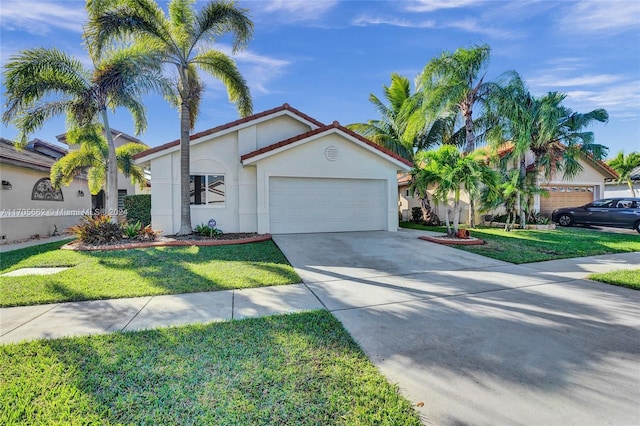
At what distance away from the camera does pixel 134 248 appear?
28.7 feet

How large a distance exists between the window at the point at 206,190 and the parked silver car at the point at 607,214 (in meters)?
18.7

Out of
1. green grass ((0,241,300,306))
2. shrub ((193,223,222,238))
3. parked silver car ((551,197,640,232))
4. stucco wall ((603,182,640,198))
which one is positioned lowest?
green grass ((0,241,300,306))

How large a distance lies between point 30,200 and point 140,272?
36.4ft

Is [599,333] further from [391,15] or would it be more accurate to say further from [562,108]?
[562,108]

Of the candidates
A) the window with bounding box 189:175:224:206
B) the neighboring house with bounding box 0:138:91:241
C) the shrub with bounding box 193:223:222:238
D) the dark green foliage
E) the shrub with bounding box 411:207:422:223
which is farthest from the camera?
the shrub with bounding box 411:207:422:223

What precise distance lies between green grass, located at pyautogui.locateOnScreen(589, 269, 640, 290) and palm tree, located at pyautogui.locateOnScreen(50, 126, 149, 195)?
54.1 ft

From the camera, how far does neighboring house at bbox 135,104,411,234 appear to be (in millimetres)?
11234

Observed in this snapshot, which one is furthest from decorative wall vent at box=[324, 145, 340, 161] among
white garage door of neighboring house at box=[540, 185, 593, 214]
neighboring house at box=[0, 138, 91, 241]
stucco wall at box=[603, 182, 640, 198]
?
stucco wall at box=[603, 182, 640, 198]

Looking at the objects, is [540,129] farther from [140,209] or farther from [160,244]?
[140,209]

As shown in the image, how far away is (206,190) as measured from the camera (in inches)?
462

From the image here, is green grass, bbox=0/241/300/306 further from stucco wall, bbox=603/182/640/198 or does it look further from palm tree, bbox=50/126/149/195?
stucco wall, bbox=603/182/640/198

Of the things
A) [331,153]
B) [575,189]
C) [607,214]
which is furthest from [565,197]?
[331,153]

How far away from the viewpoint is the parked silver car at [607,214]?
14055 mm

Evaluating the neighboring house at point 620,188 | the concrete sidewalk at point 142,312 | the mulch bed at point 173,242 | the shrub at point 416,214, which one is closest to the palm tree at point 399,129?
the shrub at point 416,214
